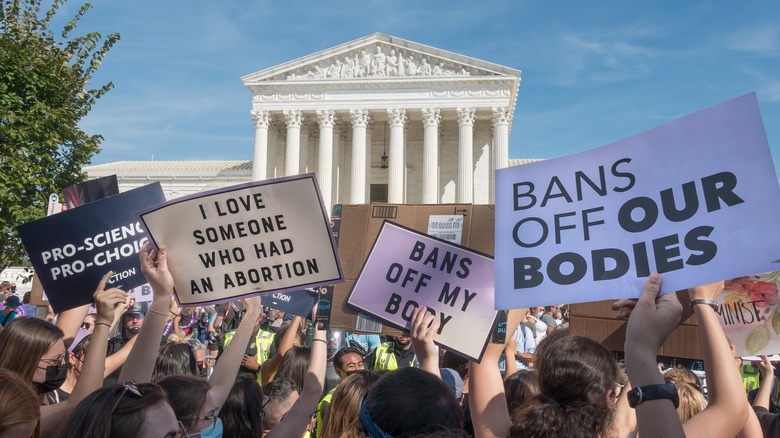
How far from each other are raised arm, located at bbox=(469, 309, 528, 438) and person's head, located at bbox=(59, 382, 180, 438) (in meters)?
1.30

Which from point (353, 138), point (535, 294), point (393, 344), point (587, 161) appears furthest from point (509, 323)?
point (353, 138)

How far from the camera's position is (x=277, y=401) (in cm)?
430

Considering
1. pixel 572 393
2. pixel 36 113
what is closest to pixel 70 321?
pixel 572 393

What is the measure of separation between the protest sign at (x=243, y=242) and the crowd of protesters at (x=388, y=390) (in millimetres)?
179

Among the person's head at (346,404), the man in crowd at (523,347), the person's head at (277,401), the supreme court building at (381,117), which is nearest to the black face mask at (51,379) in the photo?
the person's head at (277,401)

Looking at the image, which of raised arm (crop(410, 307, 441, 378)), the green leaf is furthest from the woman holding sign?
the green leaf

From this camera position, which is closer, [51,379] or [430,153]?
[51,379]

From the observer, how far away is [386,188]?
4797cm

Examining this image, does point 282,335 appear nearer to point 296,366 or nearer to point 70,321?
point 296,366

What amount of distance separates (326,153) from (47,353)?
40142mm

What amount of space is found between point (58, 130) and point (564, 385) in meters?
15.4

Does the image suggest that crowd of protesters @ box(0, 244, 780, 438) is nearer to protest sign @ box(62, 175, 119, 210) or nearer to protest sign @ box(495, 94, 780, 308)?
protest sign @ box(495, 94, 780, 308)

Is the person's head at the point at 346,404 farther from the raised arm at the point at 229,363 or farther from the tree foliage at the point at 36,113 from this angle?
the tree foliage at the point at 36,113

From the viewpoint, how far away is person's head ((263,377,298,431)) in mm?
4262
